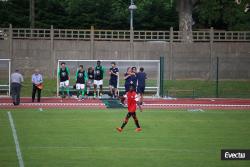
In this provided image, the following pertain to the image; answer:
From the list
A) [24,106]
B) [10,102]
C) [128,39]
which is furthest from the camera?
[128,39]

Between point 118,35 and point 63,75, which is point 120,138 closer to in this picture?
point 63,75

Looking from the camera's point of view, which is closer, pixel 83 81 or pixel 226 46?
pixel 83 81

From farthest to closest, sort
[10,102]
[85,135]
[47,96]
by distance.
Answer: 1. [47,96]
2. [10,102]
3. [85,135]

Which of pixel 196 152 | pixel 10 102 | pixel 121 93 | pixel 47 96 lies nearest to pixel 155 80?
pixel 121 93

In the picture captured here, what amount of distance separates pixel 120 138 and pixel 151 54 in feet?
85.3

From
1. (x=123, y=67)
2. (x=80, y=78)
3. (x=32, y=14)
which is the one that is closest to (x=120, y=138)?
(x=80, y=78)

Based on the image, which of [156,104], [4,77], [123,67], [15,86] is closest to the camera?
[15,86]

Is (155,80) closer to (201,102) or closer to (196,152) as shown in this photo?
(201,102)

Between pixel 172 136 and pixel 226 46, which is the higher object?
pixel 226 46

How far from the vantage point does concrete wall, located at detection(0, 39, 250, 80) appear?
46938mm

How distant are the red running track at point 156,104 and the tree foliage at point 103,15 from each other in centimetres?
1600

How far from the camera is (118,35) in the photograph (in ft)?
158

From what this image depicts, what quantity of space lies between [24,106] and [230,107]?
9694 mm

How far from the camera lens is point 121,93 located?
1598 inches
